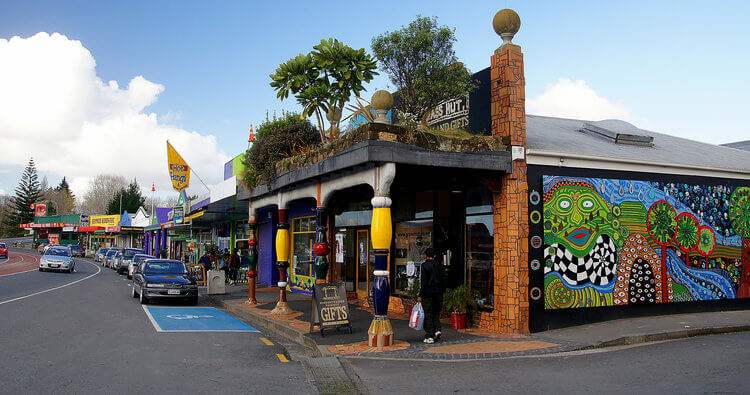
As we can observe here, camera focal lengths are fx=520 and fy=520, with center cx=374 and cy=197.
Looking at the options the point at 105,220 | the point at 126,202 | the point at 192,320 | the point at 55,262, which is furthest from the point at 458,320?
the point at 126,202

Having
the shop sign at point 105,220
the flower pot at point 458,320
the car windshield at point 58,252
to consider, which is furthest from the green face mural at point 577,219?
the shop sign at point 105,220

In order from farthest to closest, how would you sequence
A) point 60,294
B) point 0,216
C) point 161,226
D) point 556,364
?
point 0,216
point 161,226
point 60,294
point 556,364

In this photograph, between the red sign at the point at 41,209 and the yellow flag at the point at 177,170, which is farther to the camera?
the red sign at the point at 41,209

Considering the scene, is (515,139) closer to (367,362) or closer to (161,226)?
(367,362)

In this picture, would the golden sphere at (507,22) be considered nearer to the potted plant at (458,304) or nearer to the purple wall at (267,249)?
the potted plant at (458,304)

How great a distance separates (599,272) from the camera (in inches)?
431

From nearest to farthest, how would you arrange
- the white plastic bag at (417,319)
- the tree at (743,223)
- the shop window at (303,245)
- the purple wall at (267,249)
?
the white plastic bag at (417,319) → the tree at (743,223) → the shop window at (303,245) → the purple wall at (267,249)

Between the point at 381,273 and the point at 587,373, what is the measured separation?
12.2 feet

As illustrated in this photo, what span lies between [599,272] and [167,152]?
2334 centimetres

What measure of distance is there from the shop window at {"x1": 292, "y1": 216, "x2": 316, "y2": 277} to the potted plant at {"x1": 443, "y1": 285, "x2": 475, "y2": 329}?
334 inches

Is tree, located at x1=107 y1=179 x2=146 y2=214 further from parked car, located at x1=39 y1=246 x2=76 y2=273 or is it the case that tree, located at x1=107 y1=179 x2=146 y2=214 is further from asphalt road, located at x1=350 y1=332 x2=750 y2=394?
asphalt road, located at x1=350 y1=332 x2=750 y2=394

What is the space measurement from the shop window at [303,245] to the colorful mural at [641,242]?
994cm

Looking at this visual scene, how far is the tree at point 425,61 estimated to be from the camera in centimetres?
1178

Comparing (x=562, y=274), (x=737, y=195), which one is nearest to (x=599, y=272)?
(x=562, y=274)
